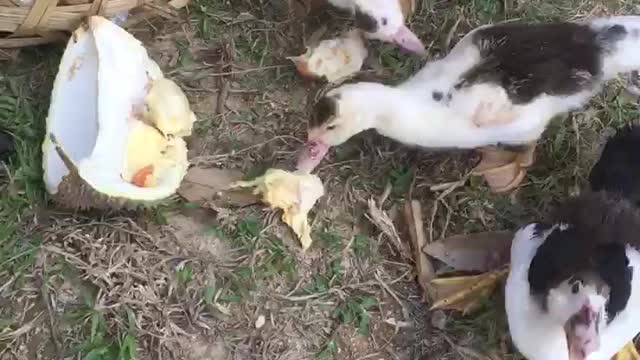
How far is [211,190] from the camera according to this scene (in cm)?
230

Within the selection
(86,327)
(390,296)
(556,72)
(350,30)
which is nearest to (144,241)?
(86,327)

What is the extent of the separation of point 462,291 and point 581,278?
299mm

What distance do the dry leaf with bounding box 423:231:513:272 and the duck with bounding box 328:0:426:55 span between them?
445 millimetres

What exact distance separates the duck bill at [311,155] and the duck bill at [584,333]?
24.9 inches

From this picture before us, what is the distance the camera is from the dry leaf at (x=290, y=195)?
2285mm

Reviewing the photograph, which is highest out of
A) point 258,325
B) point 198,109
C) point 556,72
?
point 556,72

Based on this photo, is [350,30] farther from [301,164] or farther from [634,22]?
[634,22]

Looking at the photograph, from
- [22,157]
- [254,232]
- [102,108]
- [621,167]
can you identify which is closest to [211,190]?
[254,232]

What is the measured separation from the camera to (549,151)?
8.16 ft

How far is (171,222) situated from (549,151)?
867 mm

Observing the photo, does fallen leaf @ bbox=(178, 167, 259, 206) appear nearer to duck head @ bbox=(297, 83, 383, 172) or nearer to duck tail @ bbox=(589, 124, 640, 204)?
duck head @ bbox=(297, 83, 383, 172)

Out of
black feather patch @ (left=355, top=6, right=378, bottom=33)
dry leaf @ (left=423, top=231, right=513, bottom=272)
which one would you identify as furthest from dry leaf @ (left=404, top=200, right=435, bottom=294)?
black feather patch @ (left=355, top=6, right=378, bottom=33)

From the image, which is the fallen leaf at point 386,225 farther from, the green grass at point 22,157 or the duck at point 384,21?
the green grass at point 22,157

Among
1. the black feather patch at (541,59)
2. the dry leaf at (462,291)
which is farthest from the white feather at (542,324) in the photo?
the black feather patch at (541,59)
